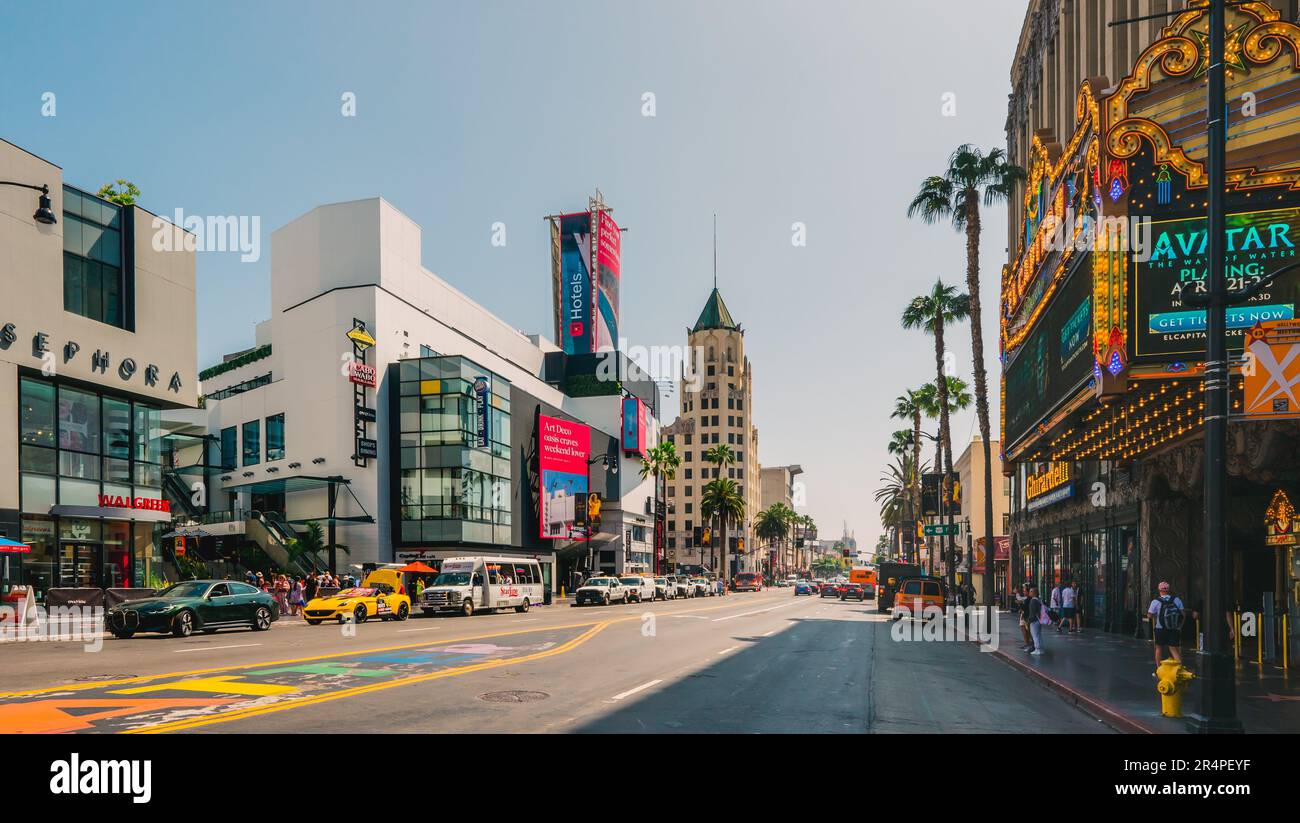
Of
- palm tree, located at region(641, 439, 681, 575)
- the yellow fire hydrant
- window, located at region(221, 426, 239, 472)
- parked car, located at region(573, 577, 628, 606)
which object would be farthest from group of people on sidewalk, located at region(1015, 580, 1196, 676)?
palm tree, located at region(641, 439, 681, 575)

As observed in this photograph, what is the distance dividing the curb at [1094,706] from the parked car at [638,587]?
131 feet

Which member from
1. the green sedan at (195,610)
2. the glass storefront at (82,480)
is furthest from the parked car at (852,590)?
the green sedan at (195,610)

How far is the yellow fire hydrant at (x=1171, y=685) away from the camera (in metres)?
13.2

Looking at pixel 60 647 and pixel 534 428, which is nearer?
pixel 60 647

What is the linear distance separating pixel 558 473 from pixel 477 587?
38472 mm

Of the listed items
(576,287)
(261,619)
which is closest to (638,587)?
(261,619)

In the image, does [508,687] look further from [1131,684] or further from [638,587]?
[638,587]

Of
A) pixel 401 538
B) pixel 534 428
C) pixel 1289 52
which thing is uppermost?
pixel 1289 52

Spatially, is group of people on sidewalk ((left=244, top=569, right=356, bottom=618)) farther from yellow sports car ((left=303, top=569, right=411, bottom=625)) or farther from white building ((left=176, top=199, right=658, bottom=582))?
white building ((left=176, top=199, right=658, bottom=582))

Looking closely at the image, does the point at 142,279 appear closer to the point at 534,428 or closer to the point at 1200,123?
the point at 1200,123

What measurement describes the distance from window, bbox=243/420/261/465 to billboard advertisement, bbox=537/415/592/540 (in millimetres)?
21011

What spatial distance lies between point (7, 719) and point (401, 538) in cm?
4895
